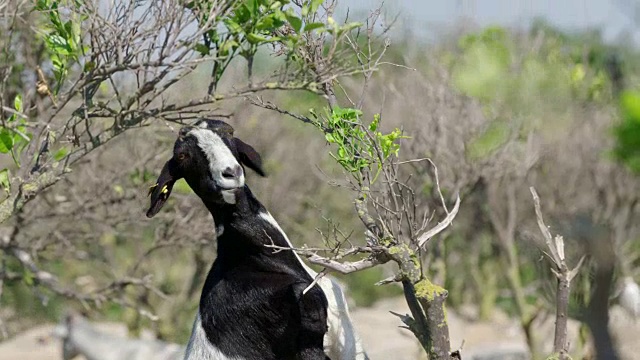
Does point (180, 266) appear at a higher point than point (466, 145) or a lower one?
lower

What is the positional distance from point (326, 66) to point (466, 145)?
6911 mm

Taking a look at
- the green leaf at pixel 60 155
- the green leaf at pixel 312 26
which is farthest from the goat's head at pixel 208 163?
the green leaf at pixel 312 26

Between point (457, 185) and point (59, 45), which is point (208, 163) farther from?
point (457, 185)

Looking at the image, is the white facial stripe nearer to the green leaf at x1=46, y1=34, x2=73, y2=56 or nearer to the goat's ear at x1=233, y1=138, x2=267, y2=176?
the goat's ear at x1=233, y1=138, x2=267, y2=176

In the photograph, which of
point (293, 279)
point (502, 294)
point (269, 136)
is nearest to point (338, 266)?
point (293, 279)

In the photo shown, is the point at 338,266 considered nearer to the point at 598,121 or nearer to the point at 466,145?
the point at 466,145

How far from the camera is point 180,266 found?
78.5 ft

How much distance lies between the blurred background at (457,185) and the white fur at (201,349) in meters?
A: 1.96

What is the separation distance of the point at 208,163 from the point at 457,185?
20.1 feet

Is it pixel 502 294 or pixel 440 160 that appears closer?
pixel 440 160

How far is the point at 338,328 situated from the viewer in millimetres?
7051

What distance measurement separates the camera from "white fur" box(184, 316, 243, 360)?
688 centimetres

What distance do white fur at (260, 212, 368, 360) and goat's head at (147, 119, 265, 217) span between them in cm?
44

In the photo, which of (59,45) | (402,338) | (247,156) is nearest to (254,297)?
(247,156)
